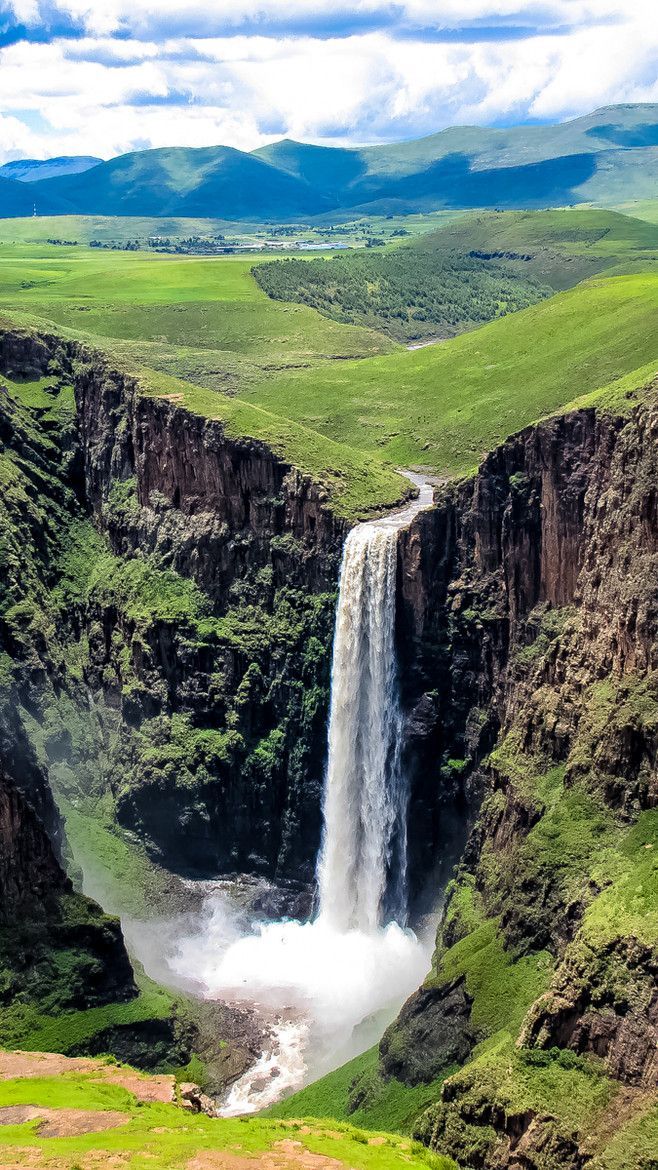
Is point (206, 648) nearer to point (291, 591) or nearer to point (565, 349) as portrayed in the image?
point (291, 591)

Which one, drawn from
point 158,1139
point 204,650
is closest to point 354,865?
point 204,650

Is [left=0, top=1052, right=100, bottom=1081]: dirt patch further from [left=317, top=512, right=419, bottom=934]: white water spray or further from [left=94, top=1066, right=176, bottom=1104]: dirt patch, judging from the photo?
[left=317, top=512, right=419, bottom=934]: white water spray

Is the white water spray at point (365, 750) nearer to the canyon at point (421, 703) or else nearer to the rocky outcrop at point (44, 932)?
the canyon at point (421, 703)

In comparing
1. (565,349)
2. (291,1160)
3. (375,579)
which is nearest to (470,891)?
(375,579)

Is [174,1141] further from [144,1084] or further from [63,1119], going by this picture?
[144,1084]

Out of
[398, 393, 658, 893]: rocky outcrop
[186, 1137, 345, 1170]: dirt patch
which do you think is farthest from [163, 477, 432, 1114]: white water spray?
[186, 1137, 345, 1170]: dirt patch
